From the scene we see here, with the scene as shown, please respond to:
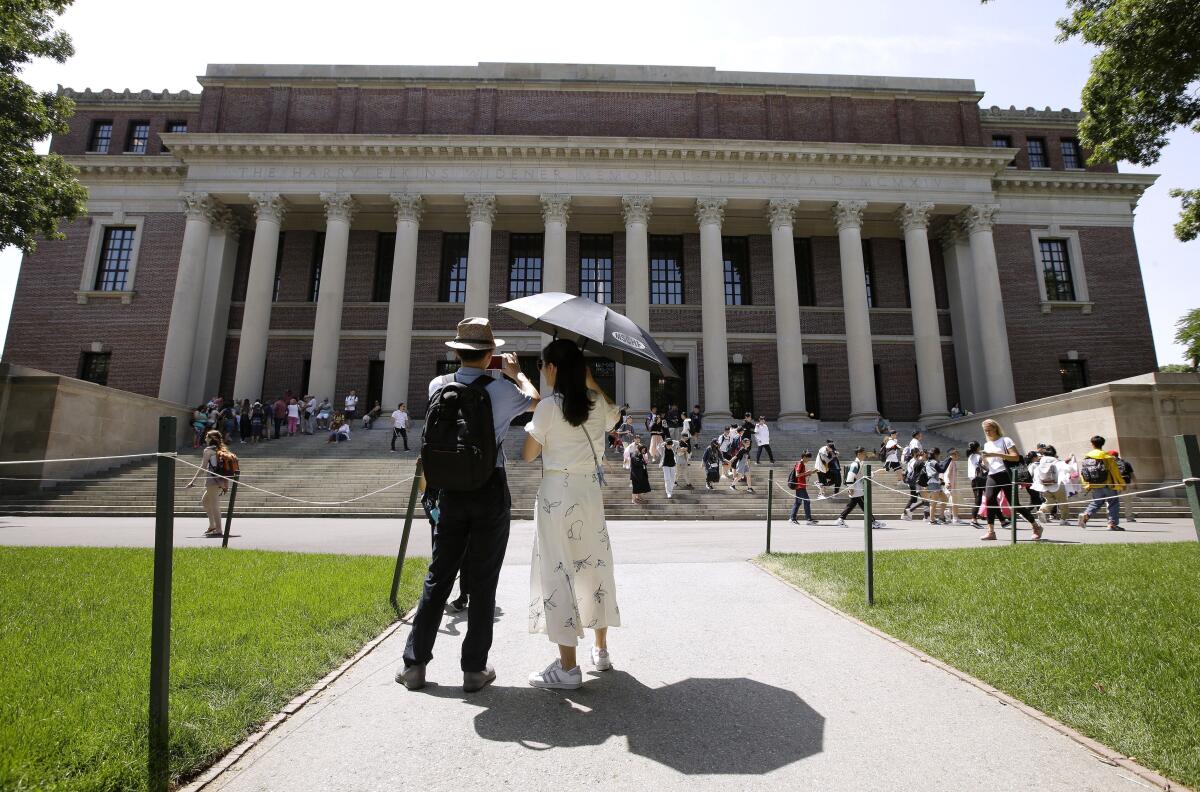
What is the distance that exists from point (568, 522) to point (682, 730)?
4.22 ft

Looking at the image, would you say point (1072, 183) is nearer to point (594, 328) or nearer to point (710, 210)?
point (710, 210)

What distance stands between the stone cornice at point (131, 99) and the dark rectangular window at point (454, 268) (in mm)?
14136

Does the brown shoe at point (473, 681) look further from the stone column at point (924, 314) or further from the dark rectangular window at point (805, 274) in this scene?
the dark rectangular window at point (805, 274)

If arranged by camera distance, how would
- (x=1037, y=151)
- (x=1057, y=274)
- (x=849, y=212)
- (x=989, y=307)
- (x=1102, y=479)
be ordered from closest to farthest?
(x=1102, y=479) → (x=989, y=307) → (x=849, y=212) → (x=1057, y=274) → (x=1037, y=151)

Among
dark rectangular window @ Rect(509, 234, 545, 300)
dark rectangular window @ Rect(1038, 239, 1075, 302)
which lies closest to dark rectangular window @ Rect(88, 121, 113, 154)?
dark rectangular window @ Rect(509, 234, 545, 300)

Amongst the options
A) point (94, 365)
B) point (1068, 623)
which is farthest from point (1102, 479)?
point (94, 365)

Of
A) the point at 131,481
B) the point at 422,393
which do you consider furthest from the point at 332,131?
the point at 131,481

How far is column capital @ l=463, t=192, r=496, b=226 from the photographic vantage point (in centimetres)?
2662

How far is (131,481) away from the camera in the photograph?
1719 centimetres

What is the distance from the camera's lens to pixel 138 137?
30.4 metres

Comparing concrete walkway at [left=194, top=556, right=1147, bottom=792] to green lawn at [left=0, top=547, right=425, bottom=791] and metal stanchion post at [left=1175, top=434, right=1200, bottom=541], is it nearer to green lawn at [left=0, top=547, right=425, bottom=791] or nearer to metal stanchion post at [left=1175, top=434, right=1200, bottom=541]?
green lawn at [left=0, top=547, right=425, bottom=791]

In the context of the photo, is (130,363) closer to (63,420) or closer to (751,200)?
(63,420)

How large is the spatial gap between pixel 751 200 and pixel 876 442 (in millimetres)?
11696

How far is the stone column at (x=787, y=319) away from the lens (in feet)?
83.5
